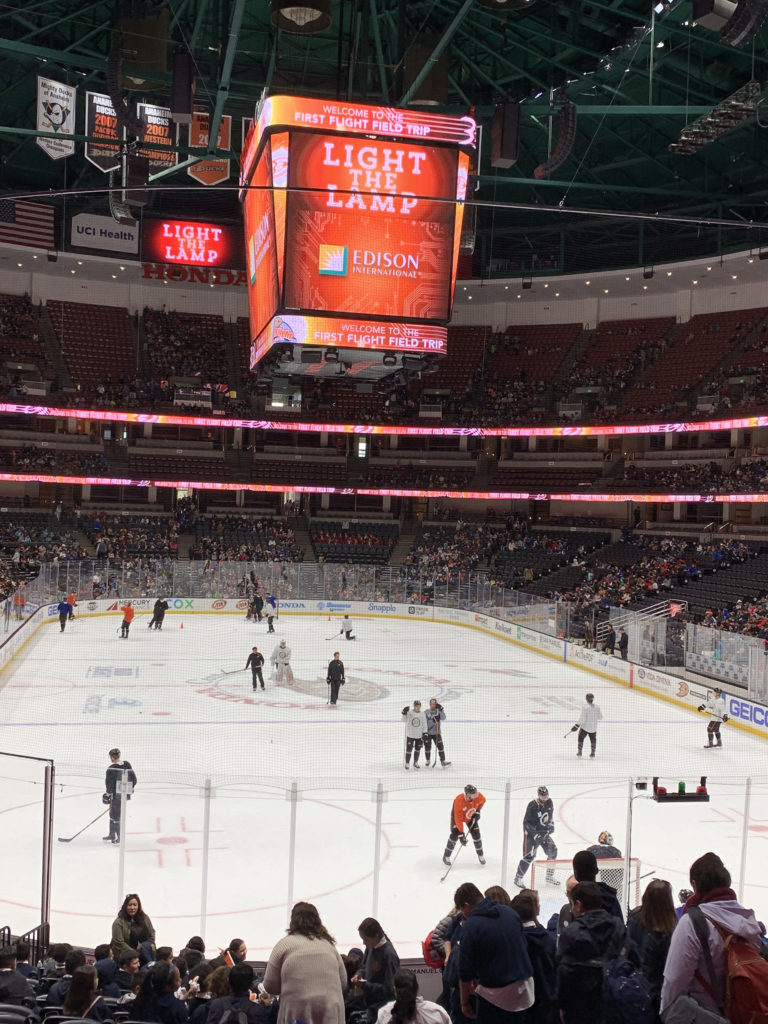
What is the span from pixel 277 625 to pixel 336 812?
69.6ft

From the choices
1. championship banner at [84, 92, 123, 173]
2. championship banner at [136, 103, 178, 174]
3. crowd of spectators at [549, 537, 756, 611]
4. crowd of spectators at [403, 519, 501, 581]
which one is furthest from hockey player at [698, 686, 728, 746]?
crowd of spectators at [403, 519, 501, 581]

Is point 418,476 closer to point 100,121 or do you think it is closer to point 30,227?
point 30,227

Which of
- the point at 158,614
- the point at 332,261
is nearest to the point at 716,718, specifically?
the point at 332,261

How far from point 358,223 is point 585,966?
60.9 ft

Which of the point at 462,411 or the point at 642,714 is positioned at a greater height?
the point at 462,411

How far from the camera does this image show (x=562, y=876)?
9000 mm

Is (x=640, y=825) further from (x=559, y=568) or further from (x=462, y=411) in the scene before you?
(x=462, y=411)

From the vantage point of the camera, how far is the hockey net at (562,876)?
8585mm

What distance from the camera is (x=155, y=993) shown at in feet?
16.8

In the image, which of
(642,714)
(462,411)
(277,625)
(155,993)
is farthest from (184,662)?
(462,411)

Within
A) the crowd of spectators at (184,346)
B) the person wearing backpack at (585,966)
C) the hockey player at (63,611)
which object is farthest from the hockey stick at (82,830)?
the crowd of spectators at (184,346)

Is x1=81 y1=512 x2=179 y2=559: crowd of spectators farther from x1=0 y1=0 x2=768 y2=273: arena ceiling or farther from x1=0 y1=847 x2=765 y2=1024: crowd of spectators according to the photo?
x1=0 y1=847 x2=765 y2=1024: crowd of spectators

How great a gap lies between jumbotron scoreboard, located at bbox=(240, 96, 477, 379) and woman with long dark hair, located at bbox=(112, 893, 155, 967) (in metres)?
15.2

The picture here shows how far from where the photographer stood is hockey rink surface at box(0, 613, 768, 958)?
935 centimetres
